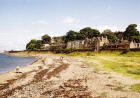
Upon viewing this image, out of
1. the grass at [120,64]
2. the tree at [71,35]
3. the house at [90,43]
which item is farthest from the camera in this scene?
the tree at [71,35]

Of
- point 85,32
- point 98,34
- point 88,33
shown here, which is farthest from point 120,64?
point 85,32

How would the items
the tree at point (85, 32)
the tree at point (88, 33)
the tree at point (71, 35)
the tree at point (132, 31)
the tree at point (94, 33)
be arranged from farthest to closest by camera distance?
the tree at point (71, 35) → the tree at point (85, 32) → the tree at point (88, 33) → the tree at point (94, 33) → the tree at point (132, 31)

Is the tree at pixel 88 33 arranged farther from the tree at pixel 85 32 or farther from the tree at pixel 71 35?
the tree at pixel 71 35

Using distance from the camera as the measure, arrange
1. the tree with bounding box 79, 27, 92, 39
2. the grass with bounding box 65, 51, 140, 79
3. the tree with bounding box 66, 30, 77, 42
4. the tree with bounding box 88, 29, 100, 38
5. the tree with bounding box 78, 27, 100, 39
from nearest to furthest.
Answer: the grass with bounding box 65, 51, 140, 79, the tree with bounding box 88, 29, 100, 38, the tree with bounding box 78, 27, 100, 39, the tree with bounding box 79, 27, 92, 39, the tree with bounding box 66, 30, 77, 42

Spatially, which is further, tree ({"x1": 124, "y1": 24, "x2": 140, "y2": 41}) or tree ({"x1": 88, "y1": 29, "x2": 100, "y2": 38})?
tree ({"x1": 88, "y1": 29, "x2": 100, "y2": 38})

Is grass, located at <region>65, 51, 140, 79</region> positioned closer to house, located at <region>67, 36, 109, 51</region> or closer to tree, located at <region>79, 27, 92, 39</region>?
house, located at <region>67, 36, 109, 51</region>

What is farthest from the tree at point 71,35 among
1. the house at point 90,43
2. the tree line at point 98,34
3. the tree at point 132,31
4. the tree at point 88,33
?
the tree at point 132,31

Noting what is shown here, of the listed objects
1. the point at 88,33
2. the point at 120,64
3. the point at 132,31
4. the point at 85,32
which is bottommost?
the point at 120,64

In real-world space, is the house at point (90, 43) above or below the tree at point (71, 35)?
below

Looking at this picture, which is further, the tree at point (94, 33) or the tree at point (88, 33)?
the tree at point (88, 33)

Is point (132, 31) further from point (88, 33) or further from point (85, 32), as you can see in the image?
point (85, 32)

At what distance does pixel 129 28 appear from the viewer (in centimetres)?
11750

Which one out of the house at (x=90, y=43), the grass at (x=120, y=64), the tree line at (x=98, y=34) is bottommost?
the grass at (x=120, y=64)

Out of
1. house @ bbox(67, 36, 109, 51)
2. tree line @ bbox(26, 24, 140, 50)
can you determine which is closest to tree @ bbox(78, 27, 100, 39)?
tree line @ bbox(26, 24, 140, 50)
